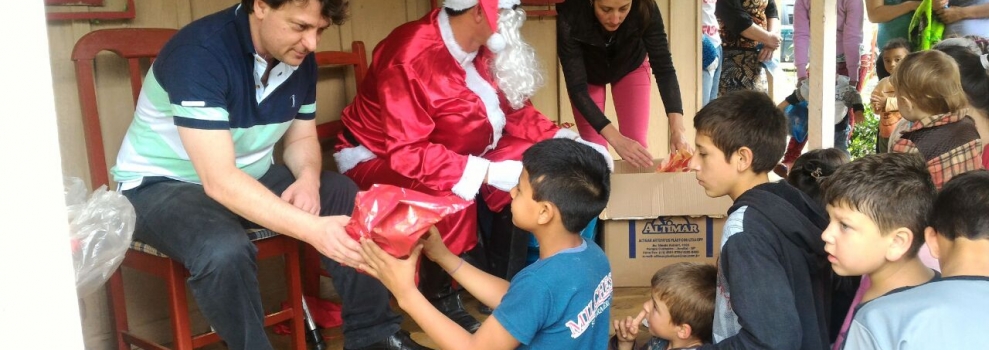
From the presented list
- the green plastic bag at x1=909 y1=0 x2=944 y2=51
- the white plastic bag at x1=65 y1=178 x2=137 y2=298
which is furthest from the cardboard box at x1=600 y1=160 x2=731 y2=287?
the green plastic bag at x1=909 y1=0 x2=944 y2=51

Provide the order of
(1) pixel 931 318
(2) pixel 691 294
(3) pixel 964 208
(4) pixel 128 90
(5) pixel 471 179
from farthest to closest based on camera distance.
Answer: (5) pixel 471 179 → (4) pixel 128 90 → (2) pixel 691 294 → (3) pixel 964 208 → (1) pixel 931 318

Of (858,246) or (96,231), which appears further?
(96,231)

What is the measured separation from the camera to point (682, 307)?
2.34m

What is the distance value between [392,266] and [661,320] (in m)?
0.93

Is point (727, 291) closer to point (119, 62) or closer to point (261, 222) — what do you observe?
point (261, 222)

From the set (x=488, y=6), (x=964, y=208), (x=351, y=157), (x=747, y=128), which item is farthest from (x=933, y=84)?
(x=351, y=157)

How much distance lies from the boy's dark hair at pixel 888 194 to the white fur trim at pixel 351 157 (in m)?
1.57

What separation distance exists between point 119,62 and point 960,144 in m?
2.58

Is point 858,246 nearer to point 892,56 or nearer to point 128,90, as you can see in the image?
point 128,90

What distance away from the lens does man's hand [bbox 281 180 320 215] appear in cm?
234

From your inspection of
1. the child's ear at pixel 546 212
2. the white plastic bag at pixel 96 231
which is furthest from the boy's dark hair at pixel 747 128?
the white plastic bag at pixel 96 231

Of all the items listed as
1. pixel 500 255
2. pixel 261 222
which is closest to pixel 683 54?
pixel 500 255

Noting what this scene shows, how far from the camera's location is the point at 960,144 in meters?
2.71

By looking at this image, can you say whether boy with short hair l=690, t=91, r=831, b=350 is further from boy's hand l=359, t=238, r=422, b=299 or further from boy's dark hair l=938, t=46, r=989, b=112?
boy's dark hair l=938, t=46, r=989, b=112
